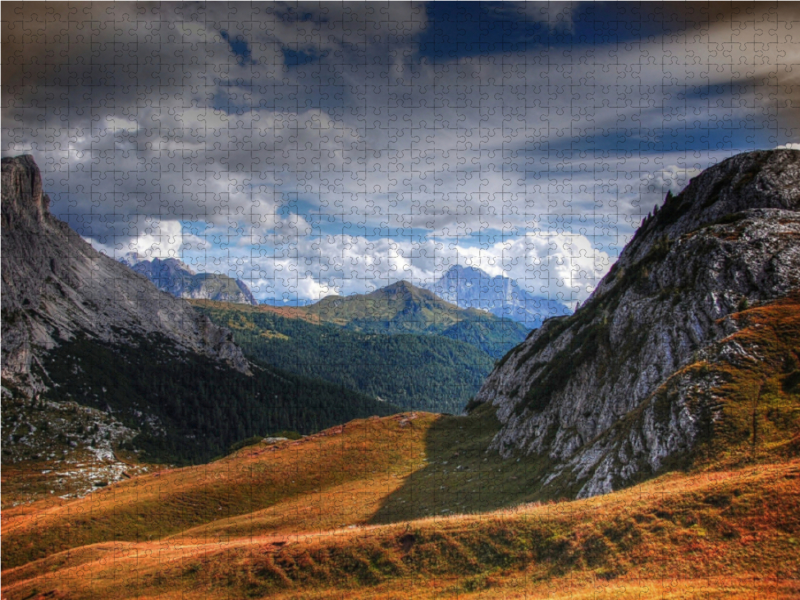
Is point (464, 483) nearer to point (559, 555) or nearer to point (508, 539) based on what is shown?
point (508, 539)

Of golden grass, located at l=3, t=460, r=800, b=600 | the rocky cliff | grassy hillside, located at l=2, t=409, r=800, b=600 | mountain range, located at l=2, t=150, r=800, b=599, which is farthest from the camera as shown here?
the rocky cliff

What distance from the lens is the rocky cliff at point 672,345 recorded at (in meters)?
36.4

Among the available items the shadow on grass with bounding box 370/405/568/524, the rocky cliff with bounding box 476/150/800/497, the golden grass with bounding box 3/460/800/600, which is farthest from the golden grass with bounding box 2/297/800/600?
the rocky cliff with bounding box 476/150/800/497

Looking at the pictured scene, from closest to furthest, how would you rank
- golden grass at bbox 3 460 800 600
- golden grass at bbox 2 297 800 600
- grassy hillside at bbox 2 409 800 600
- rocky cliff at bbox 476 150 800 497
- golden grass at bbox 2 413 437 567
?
golden grass at bbox 3 460 800 600, grassy hillside at bbox 2 409 800 600, golden grass at bbox 2 297 800 600, rocky cliff at bbox 476 150 800 497, golden grass at bbox 2 413 437 567

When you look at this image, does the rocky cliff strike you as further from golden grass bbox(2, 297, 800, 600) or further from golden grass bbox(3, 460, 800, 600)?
golden grass bbox(3, 460, 800, 600)

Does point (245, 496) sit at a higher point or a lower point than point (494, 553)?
lower

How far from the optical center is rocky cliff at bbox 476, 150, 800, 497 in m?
36.4

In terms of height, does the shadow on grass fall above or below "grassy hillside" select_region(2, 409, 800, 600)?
below

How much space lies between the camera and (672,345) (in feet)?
167

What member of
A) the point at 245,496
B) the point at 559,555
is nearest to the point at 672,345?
the point at 559,555

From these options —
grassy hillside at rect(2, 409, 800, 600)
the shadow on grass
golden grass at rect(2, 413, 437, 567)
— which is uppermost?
grassy hillside at rect(2, 409, 800, 600)

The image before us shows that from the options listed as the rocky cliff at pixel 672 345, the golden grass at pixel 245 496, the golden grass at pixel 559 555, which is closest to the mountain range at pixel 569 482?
the golden grass at pixel 559 555

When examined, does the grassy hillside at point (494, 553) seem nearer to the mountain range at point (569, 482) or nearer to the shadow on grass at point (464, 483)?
the mountain range at point (569, 482)

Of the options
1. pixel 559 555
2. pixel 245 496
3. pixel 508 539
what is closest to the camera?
pixel 559 555
